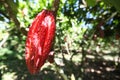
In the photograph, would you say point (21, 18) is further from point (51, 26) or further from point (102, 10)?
point (51, 26)

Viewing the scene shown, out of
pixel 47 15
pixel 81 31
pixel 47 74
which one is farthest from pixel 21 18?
pixel 47 74

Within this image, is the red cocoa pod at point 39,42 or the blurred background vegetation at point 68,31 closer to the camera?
the red cocoa pod at point 39,42

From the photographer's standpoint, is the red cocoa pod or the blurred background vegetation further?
the blurred background vegetation

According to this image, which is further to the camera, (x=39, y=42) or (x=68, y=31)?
(x=68, y=31)

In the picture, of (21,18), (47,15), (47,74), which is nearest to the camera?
(47,15)
